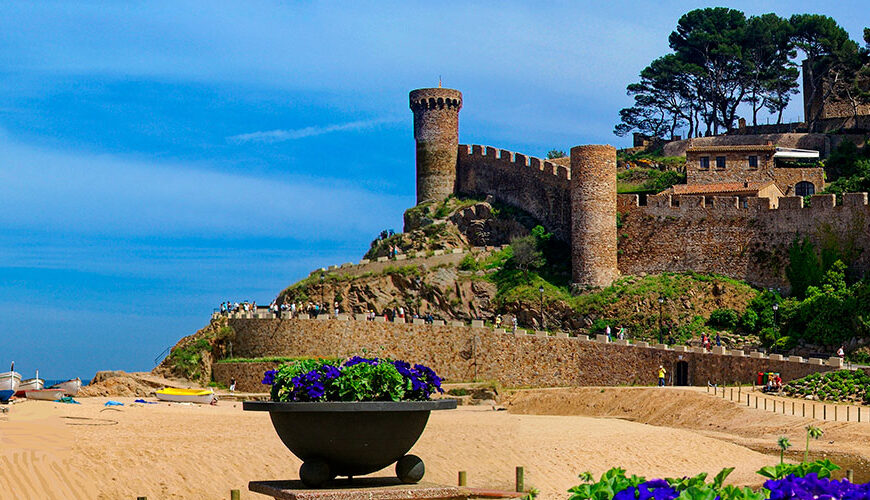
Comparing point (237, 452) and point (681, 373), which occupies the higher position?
point (681, 373)

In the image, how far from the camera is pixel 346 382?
11609 mm

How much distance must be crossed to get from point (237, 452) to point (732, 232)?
108ft

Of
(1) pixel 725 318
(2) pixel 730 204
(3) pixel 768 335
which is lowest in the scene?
(3) pixel 768 335

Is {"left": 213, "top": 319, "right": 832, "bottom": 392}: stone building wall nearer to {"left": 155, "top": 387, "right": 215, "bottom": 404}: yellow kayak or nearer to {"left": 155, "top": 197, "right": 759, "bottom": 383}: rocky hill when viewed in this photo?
{"left": 155, "top": 197, "right": 759, "bottom": 383}: rocky hill

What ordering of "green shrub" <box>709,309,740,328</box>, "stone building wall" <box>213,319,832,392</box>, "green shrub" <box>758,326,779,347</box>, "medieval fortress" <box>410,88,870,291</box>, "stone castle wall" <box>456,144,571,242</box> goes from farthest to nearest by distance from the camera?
"stone castle wall" <box>456,144,571,242</box>, "medieval fortress" <box>410,88,870,291</box>, "green shrub" <box>709,309,740,328</box>, "green shrub" <box>758,326,779,347</box>, "stone building wall" <box>213,319,832,392</box>

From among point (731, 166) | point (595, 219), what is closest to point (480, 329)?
point (595, 219)

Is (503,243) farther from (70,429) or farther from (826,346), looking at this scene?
(70,429)

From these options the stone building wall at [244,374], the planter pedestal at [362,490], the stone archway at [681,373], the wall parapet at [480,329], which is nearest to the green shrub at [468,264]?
the wall parapet at [480,329]

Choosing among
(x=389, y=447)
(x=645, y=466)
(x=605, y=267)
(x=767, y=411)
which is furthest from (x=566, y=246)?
(x=389, y=447)

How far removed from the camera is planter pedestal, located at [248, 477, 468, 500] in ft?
36.9

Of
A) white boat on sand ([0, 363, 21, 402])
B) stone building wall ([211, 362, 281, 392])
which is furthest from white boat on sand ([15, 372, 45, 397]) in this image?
stone building wall ([211, 362, 281, 392])

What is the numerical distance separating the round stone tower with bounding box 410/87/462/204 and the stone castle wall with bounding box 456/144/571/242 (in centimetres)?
71

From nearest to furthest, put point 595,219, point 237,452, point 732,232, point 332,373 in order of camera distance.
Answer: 1. point 332,373
2. point 237,452
3. point 732,232
4. point 595,219

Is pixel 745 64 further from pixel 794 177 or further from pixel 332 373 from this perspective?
pixel 332 373
